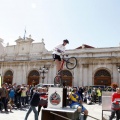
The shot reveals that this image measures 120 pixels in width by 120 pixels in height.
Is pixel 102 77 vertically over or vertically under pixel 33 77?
over

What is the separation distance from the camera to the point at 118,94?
8430 millimetres

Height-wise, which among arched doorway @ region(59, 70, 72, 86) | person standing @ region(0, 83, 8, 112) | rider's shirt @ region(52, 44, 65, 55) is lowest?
person standing @ region(0, 83, 8, 112)

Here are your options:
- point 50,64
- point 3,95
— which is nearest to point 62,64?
point 3,95

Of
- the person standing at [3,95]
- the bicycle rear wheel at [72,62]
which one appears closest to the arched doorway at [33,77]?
the person standing at [3,95]

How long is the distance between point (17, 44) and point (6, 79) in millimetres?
7175

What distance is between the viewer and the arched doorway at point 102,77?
29.1 m

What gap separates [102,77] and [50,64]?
905cm

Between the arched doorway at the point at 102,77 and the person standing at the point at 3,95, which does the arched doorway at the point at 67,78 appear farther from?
the person standing at the point at 3,95

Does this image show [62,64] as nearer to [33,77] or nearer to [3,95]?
[3,95]

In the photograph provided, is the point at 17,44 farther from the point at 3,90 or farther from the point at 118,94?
the point at 118,94

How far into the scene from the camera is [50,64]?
106 ft

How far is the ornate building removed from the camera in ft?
95.9

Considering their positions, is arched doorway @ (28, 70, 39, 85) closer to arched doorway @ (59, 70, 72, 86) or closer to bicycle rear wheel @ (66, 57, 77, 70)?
arched doorway @ (59, 70, 72, 86)

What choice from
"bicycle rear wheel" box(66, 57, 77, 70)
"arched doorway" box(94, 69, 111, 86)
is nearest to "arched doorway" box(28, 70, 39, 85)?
"arched doorway" box(94, 69, 111, 86)
